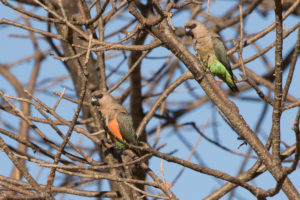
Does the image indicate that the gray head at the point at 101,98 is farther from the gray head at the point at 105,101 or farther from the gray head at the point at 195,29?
the gray head at the point at 195,29

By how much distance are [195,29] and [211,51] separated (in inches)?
15.5

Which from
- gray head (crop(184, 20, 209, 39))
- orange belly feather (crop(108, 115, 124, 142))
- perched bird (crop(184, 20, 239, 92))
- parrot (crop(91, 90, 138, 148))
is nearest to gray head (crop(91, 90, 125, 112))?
parrot (crop(91, 90, 138, 148))

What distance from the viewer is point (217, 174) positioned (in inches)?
102

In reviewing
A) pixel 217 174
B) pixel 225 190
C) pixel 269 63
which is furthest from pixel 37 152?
pixel 269 63

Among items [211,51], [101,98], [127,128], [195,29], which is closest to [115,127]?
[127,128]

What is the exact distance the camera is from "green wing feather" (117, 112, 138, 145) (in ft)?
16.5

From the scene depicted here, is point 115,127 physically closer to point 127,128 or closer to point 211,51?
point 127,128

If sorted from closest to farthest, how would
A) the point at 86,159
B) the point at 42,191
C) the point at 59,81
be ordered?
1. the point at 42,191
2. the point at 86,159
3. the point at 59,81

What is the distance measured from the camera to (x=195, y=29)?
225 inches

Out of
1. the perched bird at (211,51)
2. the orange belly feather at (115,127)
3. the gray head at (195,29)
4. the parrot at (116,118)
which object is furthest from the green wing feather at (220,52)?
the orange belly feather at (115,127)

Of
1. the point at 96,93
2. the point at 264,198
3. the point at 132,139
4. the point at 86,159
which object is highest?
the point at 96,93

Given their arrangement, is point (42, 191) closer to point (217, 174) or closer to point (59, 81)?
point (217, 174)

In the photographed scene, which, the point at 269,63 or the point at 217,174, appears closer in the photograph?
the point at 217,174

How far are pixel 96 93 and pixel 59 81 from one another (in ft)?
10.3
